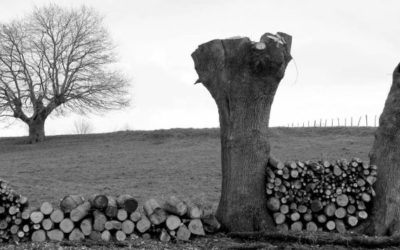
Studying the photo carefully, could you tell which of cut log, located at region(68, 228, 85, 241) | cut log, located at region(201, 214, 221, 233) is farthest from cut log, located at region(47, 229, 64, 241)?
cut log, located at region(201, 214, 221, 233)

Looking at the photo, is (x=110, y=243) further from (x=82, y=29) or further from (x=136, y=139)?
(x=82, y=29)

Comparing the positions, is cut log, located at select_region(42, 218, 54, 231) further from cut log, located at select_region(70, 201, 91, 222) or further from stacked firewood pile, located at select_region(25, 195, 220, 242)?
cut log, located at select_region(70, 201, 91, 222)

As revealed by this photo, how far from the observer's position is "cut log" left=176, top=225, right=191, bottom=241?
730 centimetres

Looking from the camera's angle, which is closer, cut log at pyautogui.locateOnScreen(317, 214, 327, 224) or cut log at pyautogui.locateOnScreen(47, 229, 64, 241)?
cut log at pyautogui.locateOnScreen(47, 229, 64, 241)

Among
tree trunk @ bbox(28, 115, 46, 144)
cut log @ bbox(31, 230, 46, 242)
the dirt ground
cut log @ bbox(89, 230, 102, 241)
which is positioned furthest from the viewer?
tree trunk @ bbox(28, 115, 46, 144)

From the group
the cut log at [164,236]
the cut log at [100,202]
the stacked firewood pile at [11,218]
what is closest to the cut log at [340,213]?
the cut log at [164,236]

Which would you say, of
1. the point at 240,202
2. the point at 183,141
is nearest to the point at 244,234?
the point at 240,202

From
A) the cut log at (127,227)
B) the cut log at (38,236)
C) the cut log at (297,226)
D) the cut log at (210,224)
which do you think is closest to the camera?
the cut log at (38,236)

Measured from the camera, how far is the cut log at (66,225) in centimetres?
706

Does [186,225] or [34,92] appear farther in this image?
[34,92]

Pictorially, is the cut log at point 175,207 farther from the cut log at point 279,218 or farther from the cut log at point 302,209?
the cut log at point 302,209

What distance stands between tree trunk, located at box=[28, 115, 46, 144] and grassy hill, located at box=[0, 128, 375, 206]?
81 cm

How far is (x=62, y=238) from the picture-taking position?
278 inches

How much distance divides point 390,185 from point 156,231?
3679 millimetres
